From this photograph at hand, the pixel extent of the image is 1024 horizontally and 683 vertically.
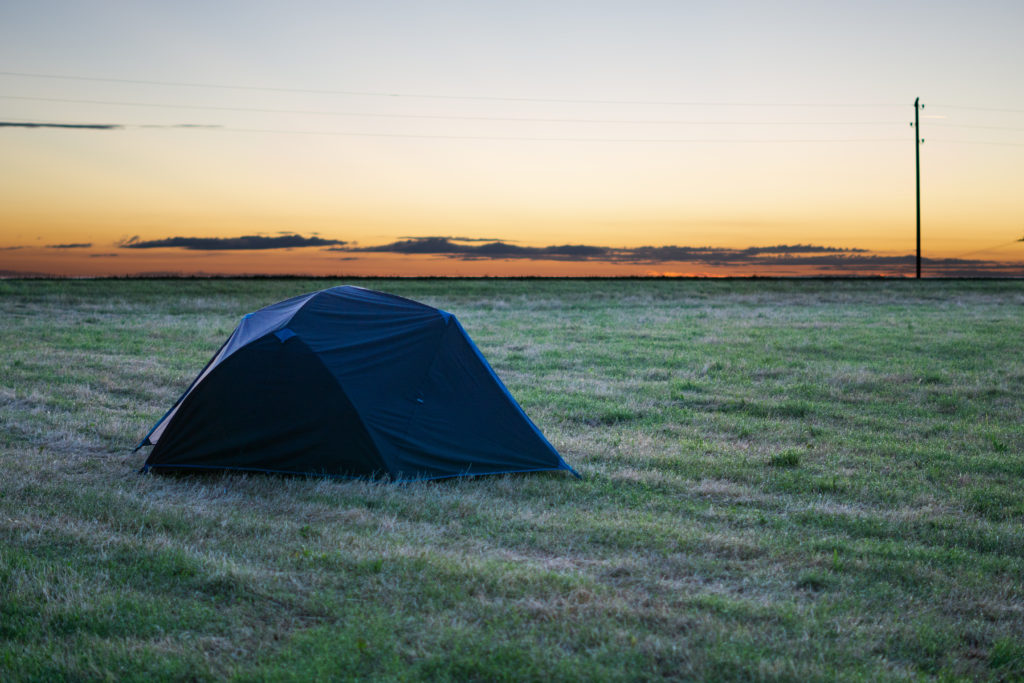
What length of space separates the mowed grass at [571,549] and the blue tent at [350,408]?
366 millimetres

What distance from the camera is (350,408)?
8945 mm

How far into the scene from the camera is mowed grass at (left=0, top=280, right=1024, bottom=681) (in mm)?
5109

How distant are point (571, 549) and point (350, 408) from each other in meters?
3.33

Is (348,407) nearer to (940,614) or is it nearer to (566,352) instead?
(940,614)

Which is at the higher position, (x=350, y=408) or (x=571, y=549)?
(x=350, y=408)

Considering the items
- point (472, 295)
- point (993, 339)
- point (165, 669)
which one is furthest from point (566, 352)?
point (472, 295)

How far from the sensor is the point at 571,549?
7.08 m

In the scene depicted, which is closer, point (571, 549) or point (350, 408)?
point (571, 549)

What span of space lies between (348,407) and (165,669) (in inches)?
169

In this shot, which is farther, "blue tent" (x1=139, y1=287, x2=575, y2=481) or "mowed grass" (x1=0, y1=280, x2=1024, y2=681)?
"blue tent" (x1=139, y1=287, x2=575, y2=481)

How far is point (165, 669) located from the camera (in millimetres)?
4891

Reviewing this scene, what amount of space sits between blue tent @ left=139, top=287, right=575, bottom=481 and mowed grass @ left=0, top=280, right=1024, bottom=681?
37 centimetres

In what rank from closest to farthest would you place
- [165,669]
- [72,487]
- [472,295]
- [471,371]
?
[165,669] → [72,487] → [471,371] → [472,295]

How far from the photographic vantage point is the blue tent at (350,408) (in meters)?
9.02
